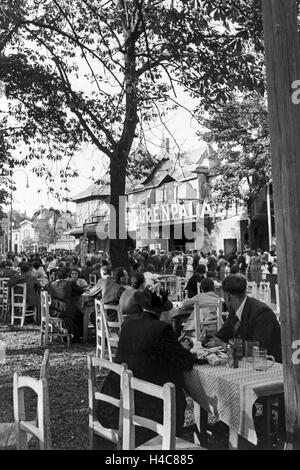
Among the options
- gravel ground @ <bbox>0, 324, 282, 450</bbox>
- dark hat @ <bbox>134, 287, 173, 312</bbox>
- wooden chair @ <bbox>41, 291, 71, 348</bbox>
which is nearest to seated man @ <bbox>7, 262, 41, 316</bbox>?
gravel ground @ <bbox>0, 324, 282, 450</bbox>

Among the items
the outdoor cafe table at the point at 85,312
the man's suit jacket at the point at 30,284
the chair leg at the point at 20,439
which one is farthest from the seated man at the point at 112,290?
the chair leg at the point at 20,439

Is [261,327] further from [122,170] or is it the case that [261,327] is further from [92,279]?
[92,279]

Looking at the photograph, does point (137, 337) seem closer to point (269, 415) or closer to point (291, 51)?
point (269, 415)

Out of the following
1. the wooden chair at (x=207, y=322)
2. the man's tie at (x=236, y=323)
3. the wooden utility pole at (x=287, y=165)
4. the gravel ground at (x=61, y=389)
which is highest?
the wooden utility pole at (x=287, y=165)

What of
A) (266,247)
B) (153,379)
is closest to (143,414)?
(153,379)

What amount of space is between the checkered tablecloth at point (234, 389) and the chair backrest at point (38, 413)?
1.20 m

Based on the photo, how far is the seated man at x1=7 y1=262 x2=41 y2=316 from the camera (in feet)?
36.7

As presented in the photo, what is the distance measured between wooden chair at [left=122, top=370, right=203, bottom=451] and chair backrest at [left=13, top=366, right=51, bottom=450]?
443 mm

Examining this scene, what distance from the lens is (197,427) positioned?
408 centimetres

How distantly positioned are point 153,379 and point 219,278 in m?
15.0

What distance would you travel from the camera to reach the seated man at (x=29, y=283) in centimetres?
1119

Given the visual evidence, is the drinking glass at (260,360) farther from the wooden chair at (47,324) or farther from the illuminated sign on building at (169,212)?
the illuminated sign on building at (169,212)

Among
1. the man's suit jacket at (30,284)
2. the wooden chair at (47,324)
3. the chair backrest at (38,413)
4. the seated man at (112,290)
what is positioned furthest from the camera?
the man's suit jacket at (30,284)
